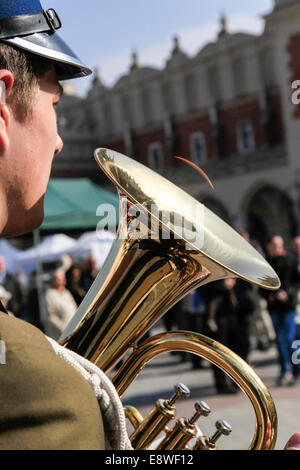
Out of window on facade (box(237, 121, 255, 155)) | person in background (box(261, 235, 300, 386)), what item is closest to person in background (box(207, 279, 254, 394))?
person in background (box(261, 235, 300, 386))

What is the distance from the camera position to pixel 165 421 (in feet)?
3.79

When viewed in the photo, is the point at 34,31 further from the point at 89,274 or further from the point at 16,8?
the point at 89,274

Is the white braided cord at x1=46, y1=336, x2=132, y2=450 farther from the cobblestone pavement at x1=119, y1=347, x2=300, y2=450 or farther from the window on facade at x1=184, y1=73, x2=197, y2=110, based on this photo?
the window on facade at x1=184, y1=73, x2=197, y2=110

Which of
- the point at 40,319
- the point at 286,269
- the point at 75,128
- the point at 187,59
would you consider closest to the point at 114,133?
the point at 75,128

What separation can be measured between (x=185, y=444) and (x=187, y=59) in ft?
90.7

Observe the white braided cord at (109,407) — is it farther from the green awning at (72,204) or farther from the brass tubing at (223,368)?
the green awning at (72,204)

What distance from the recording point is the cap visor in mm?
913

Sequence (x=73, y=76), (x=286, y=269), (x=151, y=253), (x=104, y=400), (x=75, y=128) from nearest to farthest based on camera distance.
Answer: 1. (x=104, y=400)
2. (x=73, y=76)
3. (x=151, y=253)
4. (x=286, y=269)
5. (x=75, y=128)

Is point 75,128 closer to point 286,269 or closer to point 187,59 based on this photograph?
point 187,59

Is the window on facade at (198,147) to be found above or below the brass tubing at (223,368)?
above

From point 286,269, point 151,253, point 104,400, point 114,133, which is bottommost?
point 286,269

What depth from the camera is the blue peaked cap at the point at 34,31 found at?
91cm

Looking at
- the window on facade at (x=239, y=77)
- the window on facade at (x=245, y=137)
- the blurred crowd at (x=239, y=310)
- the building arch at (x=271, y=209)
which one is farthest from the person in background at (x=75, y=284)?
the window on facade at (x=239, y=77)

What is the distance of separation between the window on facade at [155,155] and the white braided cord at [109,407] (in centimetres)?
2905
